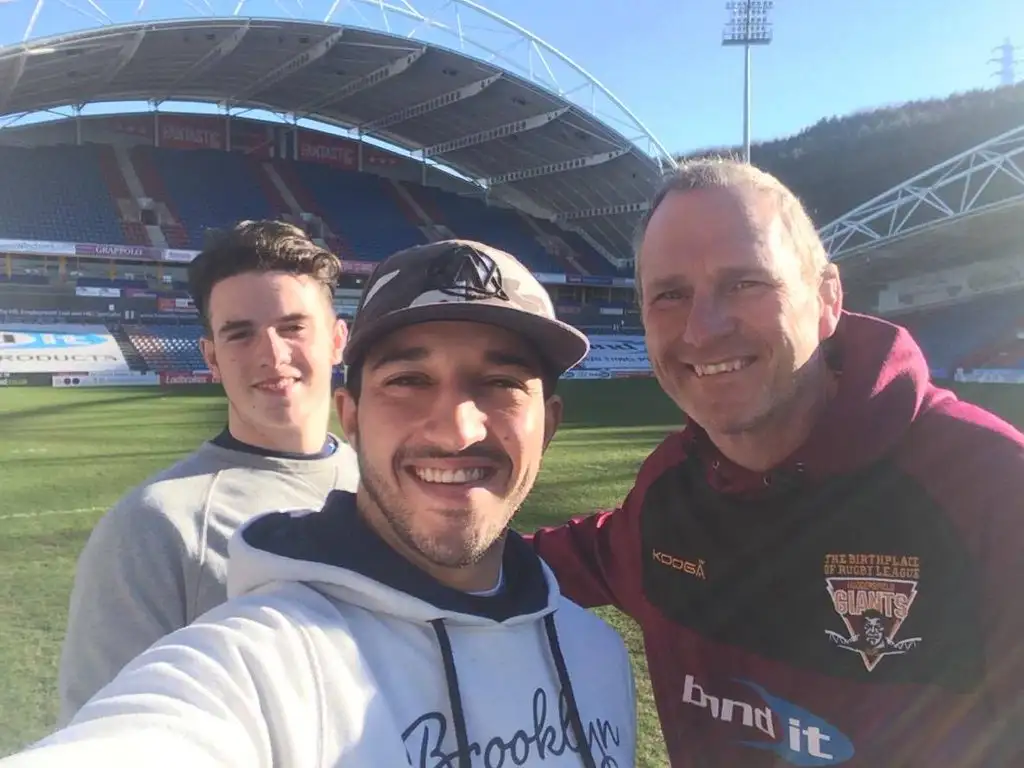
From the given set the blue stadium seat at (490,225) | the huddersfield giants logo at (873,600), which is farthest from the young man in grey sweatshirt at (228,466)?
the blue stadium seat at (490,225)

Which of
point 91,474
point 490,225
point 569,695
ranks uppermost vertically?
point 490,225

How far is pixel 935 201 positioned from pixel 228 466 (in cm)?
3418

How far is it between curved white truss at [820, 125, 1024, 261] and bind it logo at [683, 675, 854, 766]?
1734 centimetres

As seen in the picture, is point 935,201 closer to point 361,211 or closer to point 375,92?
point 375,92

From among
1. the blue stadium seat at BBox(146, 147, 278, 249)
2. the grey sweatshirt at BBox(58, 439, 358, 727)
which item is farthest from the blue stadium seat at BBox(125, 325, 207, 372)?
the grey sweatshirt at BBox(58, 439, 358, 727)

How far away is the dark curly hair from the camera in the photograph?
7.74ft

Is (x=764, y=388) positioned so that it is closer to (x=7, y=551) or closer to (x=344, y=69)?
(x=7, y=551)

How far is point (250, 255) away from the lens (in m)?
2.37

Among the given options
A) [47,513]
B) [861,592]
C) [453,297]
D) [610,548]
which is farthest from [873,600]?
[47,513]

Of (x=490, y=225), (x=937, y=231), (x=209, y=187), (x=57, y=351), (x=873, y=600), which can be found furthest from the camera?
(x=490, y=225)

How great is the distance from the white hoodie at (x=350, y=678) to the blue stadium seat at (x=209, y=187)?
127ft

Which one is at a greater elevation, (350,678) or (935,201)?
(935,201)

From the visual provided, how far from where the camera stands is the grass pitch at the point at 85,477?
4.05 meters

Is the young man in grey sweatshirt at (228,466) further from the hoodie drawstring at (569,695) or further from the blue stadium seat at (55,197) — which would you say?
the blue stadium seat at (55,197)
